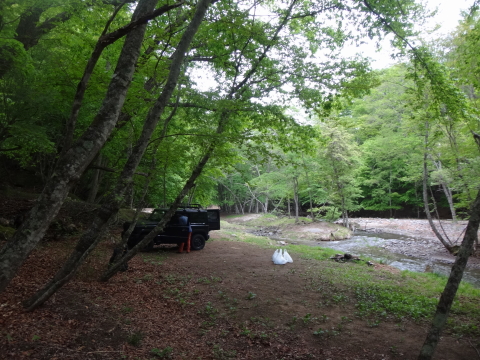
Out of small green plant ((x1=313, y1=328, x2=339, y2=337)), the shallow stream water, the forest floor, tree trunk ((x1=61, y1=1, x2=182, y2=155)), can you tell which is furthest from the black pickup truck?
the shallow stream water

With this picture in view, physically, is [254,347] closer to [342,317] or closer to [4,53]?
[342,317]

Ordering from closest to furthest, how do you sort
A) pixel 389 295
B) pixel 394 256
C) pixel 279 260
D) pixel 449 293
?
pixel 449 293, pixel 389 295, pixel 279 260, pixel 394 256

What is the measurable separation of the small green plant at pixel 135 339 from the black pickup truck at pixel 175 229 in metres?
5.76

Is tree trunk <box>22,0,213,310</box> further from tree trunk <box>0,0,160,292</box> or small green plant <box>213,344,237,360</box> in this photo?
Answer: small green plant <box>213,344,237,360</box>

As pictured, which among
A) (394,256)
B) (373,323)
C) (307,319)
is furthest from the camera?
(394,256)

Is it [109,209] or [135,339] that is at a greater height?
[109,209]

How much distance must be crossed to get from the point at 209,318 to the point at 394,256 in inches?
514

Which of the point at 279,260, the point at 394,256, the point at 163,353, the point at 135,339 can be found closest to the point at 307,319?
the point at 163,353

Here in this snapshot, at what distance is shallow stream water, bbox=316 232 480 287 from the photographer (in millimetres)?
11773

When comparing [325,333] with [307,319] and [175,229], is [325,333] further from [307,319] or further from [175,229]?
[175,229]

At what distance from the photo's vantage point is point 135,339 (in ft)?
13.0

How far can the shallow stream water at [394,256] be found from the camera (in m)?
11.8

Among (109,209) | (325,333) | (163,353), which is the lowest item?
(325,333)

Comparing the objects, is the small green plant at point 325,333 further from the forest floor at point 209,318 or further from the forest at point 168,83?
the forest at point 168,83
